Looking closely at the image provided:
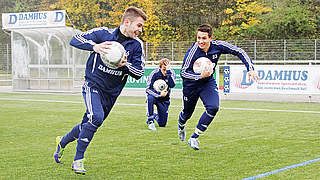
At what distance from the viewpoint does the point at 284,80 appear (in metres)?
18.0

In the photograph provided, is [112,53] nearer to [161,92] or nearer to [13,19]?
[161,92]

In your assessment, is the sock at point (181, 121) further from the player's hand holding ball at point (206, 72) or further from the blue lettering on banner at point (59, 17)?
the blue lettering on banner at point (59, 17)

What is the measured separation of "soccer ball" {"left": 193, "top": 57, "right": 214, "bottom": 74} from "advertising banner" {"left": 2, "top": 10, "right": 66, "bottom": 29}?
1798 centimetres

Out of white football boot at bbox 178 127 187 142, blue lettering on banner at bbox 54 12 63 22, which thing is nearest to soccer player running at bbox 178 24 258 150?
white football boot at bbox 178 127 187 142

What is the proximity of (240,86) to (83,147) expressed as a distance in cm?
1359

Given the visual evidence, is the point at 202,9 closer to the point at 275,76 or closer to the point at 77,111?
the point at 275,76

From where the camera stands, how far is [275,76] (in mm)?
18141

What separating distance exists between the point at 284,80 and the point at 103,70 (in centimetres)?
1299

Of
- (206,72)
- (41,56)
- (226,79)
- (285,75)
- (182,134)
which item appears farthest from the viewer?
(41,56)

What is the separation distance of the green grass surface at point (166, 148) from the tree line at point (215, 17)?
1048 inches

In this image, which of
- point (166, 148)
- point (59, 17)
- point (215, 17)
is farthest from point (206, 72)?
point (215, 17)

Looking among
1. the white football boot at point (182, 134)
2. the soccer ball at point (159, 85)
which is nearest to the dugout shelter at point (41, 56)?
the soccer ball at point (159, 85)

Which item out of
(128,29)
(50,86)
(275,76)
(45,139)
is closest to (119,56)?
(128,29)

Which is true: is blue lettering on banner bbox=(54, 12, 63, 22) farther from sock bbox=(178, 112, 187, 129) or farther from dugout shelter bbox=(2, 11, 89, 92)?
sock bbox=(178, 112, 187, 129)
